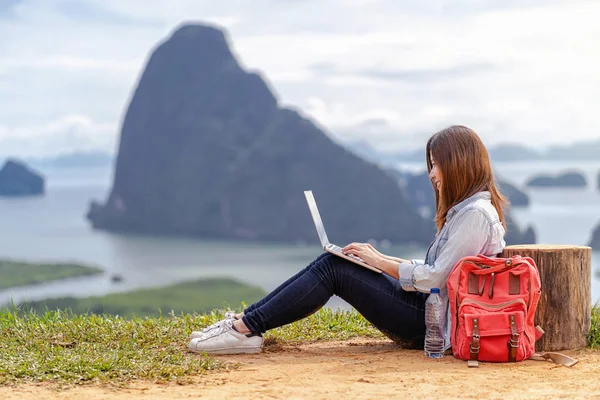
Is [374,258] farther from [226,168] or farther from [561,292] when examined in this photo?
[226,168]

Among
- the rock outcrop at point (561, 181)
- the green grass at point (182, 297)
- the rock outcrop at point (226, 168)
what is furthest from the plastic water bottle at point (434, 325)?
the rock outcrop at point (561, 181)

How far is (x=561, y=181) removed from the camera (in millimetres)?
155750

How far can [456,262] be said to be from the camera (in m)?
4.84

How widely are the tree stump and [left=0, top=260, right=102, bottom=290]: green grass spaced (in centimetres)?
9260

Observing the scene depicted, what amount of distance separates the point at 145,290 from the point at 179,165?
52463mm

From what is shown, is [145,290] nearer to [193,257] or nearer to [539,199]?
[193,257]

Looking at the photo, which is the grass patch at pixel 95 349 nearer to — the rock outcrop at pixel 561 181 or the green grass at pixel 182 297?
the green grass at pixel 182 297

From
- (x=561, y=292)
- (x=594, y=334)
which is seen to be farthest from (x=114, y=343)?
(x=594, y=334)

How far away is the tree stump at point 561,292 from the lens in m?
5.28

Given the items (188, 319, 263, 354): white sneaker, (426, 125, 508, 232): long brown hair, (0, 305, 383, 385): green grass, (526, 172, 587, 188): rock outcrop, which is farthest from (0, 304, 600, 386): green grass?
(526, 172, 587, 188): rock outcrop

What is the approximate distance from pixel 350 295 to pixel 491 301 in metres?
0.90

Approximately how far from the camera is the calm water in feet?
324

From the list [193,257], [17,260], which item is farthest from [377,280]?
[17,260]

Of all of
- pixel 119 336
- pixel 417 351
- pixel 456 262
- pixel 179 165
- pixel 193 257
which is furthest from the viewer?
pixel 179 165
